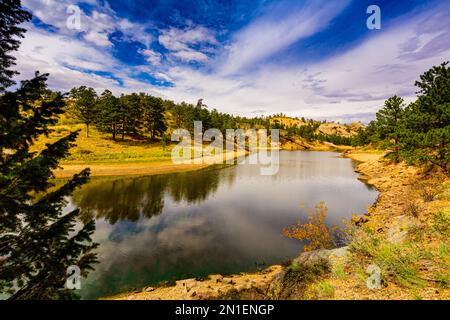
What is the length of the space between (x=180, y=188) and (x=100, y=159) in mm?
24573

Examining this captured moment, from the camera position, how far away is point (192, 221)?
2153 cm

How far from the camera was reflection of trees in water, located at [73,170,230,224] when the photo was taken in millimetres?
23484

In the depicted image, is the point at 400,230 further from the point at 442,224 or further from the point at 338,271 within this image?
the point at 338,271

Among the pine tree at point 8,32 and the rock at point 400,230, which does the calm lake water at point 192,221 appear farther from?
the pine tree at point 8,32

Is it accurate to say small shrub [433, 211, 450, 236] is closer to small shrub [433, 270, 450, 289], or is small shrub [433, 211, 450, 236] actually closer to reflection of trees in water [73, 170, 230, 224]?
small shrub [433, 270, 450, 289]

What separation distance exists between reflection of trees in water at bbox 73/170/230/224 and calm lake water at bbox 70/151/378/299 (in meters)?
0.10

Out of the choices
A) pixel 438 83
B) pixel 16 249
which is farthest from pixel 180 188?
pixel 438 83

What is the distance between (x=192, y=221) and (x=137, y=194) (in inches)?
463

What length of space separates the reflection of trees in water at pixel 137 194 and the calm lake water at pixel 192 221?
10 centimetres

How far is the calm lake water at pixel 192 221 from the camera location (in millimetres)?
13836

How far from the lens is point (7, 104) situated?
5.56m

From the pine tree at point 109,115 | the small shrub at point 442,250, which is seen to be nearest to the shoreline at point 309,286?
the small shrub at point 442,250

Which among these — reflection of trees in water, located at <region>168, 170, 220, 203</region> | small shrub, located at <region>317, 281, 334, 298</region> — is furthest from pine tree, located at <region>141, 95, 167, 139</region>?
small shrub, located at <region>317, 281, 334, 298</region>
